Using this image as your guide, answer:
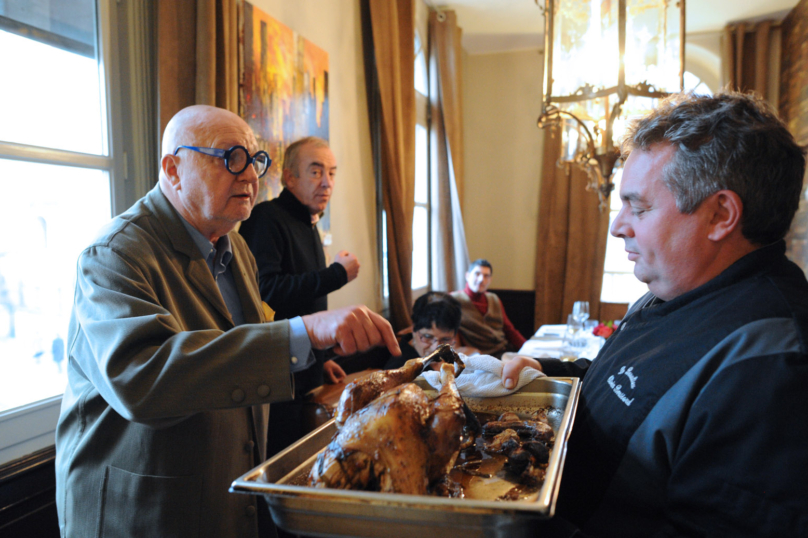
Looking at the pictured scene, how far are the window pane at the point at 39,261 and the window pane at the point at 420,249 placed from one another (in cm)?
381

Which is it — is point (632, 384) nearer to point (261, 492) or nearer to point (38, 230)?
point (261, 492)

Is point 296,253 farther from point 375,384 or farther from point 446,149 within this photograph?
point 446,149

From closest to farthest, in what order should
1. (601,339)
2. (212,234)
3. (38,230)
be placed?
(212,234) → (38,230) → (601,339)

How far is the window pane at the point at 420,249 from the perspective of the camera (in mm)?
5688

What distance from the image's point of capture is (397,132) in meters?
4.47

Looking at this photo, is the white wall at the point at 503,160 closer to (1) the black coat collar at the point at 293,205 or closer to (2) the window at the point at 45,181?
(1) the black coat collar at the point at 293,205

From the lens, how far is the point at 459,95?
243 inches

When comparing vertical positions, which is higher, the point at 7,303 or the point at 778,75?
the point at 778,75

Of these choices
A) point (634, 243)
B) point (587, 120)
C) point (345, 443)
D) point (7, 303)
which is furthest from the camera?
point (587, 120)

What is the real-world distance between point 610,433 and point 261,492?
65 cm

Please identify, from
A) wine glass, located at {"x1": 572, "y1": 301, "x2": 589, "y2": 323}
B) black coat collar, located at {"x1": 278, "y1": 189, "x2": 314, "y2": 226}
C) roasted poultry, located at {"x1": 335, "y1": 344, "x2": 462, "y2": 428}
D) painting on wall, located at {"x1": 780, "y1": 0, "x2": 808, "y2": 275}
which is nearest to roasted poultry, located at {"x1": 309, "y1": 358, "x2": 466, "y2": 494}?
roasted poultry, located at {"x1": 335, "y1": 344, "x2": 462, "y2": 428}

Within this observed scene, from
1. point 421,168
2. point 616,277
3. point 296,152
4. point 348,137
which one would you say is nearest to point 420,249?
point 421,168

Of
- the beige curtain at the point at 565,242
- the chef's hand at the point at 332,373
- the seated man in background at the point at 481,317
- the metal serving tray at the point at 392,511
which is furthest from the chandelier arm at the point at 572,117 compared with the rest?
the beige curtain at the point at 565,242

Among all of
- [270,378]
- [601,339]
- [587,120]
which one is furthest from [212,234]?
[601,339]
